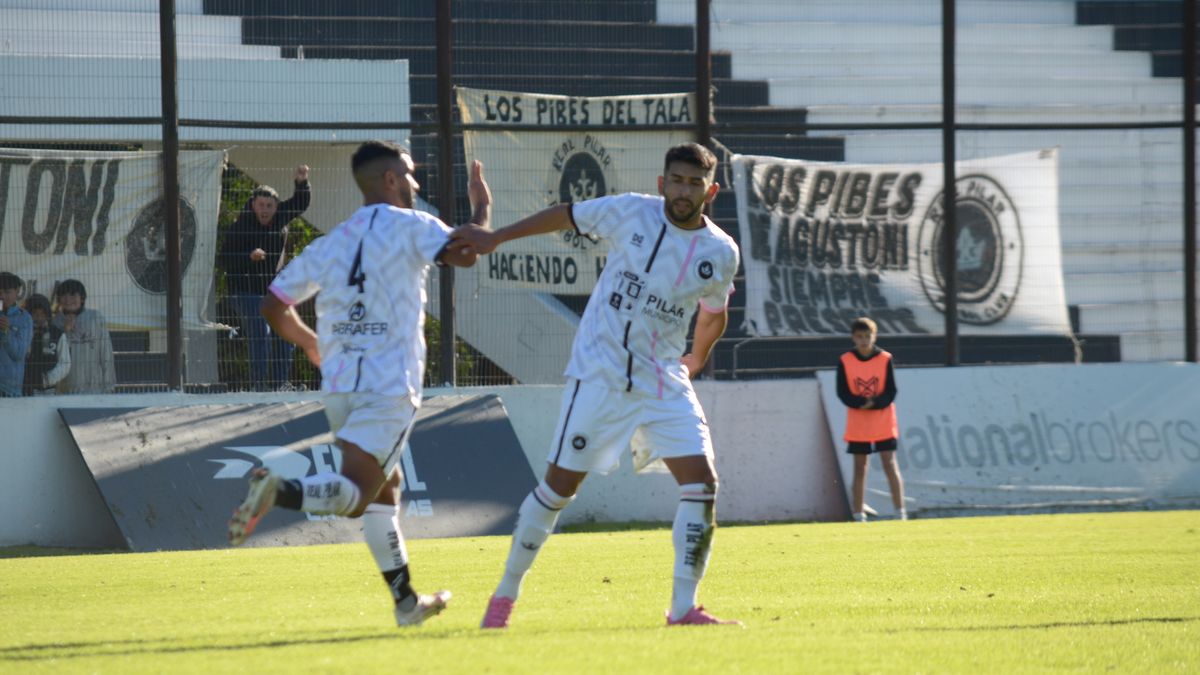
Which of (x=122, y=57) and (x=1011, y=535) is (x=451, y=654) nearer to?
(x=1011, y=535)

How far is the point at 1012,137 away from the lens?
16297 millimetres

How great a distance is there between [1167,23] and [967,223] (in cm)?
425

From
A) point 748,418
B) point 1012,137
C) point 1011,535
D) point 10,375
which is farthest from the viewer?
point 1012,137

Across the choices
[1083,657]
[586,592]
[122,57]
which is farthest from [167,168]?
[1083,657]

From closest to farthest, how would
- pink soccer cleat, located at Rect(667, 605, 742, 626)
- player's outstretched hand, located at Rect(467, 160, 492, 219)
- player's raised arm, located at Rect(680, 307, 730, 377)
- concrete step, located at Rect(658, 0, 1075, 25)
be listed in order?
pink soccer cleat, located at Rect(667, 605, 742, 626) < player's outstretched hand, located at Rect(467, 160, 492, 219) < player's raised arm, located at Rect(680, 307, 730, 377) < concrete step, located at Rect(658, 0, 1075, 25)

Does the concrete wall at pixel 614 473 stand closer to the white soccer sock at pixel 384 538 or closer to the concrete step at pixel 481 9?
the concrete step at pixel 481 9

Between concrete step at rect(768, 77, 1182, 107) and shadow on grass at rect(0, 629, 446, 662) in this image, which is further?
concrete step at rect(768, 77, 1182, 107)

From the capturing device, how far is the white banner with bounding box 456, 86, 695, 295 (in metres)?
14.9

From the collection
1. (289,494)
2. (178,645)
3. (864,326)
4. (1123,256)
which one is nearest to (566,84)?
(864,326)

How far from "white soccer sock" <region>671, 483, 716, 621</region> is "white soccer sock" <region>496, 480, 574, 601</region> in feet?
1.57

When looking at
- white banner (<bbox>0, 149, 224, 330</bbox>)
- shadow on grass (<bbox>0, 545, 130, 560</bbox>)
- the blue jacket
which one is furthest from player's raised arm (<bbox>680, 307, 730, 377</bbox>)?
the blue jacket

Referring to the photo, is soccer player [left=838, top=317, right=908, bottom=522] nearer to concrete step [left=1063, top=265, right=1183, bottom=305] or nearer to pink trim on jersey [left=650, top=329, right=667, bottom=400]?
concrete step [left=1063, top=265, right=1183, bottom=305]

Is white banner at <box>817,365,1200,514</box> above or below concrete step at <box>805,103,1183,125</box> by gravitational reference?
below

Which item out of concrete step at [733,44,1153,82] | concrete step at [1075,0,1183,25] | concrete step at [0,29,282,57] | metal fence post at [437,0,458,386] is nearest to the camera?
concrete step at [0,29,282,57]
